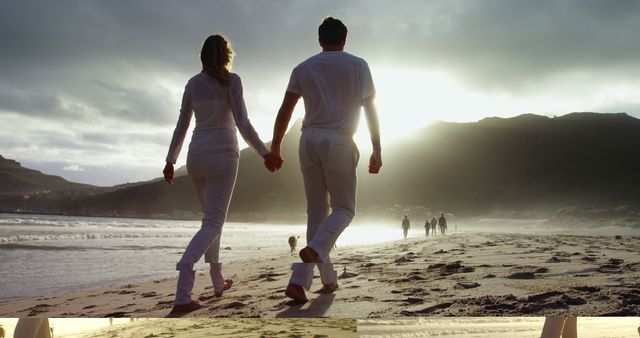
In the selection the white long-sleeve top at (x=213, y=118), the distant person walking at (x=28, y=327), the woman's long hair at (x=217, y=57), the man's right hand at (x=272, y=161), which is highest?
the woman's long hair at (x=217, y=57)

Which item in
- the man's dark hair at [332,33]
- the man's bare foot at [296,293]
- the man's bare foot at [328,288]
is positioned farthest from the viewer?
the man's bare foot at [328,288]

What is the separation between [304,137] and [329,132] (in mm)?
109

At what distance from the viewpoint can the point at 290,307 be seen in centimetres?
247

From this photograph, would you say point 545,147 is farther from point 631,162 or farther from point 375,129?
point 375,129

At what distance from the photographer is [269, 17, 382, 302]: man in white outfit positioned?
2109 millimetres

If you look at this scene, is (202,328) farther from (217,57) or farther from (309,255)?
(217,57)

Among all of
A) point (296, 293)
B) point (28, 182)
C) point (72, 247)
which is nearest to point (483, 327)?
point (296, 293)

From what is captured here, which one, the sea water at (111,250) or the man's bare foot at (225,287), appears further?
the sea water at (111,250)

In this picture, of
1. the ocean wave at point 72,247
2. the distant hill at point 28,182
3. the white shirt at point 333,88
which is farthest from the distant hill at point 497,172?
the ocean wave at point 72,247

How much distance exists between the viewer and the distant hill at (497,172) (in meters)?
2.50

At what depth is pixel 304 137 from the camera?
2137 millimetres

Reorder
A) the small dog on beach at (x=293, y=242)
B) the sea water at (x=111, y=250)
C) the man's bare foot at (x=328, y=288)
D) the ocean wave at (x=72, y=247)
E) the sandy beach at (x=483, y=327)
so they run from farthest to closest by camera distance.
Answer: the ocean wave at (x=72, y=247) → the sandy beach at (x=483, y=327) → the small dog on beach at (x=293, y=242) → the sea water at (x=111, y=250) → the man's bare foot at (x=328, y=288)

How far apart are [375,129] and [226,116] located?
23.8 inches

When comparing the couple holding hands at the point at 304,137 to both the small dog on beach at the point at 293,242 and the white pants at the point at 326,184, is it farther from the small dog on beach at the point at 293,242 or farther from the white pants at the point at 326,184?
the small dog on beach at the point at 293,242
